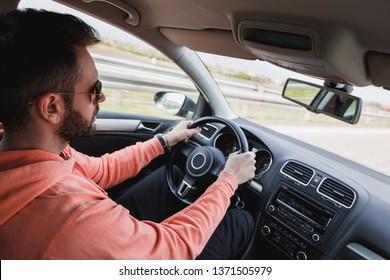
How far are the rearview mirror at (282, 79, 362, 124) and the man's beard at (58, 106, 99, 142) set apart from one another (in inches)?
51.7

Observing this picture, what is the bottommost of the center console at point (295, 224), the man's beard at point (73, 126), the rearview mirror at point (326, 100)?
the center console at point (295, 224)

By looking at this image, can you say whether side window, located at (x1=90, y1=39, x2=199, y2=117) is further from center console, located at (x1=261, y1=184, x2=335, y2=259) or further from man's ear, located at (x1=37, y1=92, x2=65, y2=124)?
man's ear, located at (x1=37, y1=92, x2=65, y2=124)

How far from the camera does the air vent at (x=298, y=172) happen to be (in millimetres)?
1855

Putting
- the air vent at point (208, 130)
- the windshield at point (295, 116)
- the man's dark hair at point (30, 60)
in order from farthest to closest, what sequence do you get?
1. the windshield at point (295, 116)
2. the air vent at point (208, 130)
3. the man's dark hair at point (30, 60)

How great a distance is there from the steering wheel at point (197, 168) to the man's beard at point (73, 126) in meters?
0.88

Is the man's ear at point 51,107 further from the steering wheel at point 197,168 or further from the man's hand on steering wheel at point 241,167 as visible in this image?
the steering wheel at point 197,168

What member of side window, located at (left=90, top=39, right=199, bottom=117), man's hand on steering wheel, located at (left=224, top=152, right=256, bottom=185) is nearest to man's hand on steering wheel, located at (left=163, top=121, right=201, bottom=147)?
man's hand on steering wheel, located at (left=224, top=152, right=256, bottom=185)

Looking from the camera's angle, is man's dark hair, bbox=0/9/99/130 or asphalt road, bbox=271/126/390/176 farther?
asphalt road, bbox=271/126/390/176

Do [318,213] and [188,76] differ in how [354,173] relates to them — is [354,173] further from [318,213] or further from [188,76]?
[188,76]

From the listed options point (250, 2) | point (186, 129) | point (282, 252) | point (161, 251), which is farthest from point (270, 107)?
point (161, 251)

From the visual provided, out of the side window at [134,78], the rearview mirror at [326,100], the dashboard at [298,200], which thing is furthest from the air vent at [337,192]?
the side window at [134,78]

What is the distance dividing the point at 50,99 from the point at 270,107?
10.7ft

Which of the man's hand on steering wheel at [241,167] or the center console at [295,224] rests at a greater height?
the man's hand on steering wheel at [241,167]

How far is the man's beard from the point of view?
3.73ft
